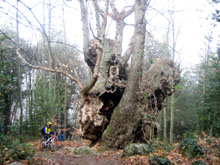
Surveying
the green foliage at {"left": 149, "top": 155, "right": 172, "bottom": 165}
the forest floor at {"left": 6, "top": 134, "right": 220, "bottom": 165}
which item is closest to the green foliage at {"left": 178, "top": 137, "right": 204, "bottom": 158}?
the forest floor at {"left": 6, "top": 134, "right": 220, "bottom": 165}

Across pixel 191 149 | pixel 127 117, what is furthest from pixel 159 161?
pixel 127 117

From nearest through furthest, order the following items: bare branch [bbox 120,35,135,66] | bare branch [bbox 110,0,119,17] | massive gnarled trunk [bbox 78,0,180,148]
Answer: massive gnarled trunk [bbox 78,0,180,148], bare branch [bbox 120,35,135,66], bare branch [bbox 110,0,119,17]

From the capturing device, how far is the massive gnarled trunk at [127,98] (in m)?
8.45

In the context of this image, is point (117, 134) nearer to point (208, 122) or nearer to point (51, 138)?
point (51, 138)

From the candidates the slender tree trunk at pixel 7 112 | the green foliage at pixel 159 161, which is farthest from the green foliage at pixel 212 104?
the slender tree trunk at pixel 7 112

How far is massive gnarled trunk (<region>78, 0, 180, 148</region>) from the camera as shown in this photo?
8.45 m

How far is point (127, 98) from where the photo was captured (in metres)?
8.67

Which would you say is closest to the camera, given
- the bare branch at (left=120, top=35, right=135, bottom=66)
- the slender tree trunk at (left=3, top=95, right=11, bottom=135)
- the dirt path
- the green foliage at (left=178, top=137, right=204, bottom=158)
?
the green foliage at (left=178, top=137, right=204, bottom=158)

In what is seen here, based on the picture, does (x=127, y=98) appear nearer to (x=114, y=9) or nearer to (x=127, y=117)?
(x=127, y=117)

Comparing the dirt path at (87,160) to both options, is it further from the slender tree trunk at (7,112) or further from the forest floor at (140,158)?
the slender tree trunk at (7,112)

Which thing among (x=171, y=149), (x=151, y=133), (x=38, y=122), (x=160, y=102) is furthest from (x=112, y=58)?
(x=38, y=122)

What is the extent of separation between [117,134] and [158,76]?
2978 millimetres

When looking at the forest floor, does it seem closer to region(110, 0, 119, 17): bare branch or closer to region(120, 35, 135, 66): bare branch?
region(120, 35, 135, 66): bare branch

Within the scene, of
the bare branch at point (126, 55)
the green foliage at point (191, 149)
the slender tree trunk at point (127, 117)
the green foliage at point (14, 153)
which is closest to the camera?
the green foliage at point (14, 153)
